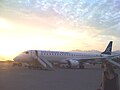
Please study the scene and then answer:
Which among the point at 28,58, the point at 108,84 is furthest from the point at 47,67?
the point at 108,84

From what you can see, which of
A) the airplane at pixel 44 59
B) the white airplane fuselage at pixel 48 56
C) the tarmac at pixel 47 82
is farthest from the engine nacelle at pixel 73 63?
the tarmac at pixel 47 82

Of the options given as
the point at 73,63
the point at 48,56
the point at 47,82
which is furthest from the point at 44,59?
the point at 47,82

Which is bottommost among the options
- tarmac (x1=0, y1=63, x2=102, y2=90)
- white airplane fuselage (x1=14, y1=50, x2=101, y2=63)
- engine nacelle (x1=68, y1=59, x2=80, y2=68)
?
tarmac (x1=0, y1=63, x2=102, y2=90)

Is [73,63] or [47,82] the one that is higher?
[73,63]

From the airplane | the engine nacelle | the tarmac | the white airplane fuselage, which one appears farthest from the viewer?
the engine nacelle

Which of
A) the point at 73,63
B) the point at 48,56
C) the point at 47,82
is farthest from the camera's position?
the point at 48,56

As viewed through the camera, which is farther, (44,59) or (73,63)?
(73,63)

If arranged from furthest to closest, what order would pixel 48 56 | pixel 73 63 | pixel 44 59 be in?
pixel 48 56, pixel 73 63, pixel 44 59

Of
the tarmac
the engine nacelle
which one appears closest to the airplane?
the engine nacelle

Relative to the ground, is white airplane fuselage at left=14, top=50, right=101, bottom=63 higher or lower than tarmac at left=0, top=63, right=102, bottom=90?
higher

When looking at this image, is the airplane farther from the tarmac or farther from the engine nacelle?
the tarmac

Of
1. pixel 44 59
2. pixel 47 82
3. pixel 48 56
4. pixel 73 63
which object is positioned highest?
pixel 48 56

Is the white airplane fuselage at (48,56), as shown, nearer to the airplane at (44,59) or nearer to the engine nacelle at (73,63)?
the airplane at (44,59)

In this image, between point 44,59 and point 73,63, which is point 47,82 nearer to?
point 44,59
